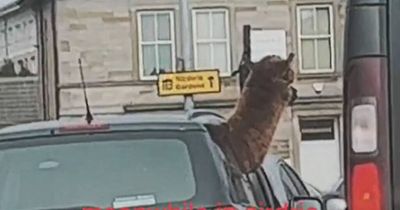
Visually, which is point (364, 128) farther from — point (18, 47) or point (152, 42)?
point (18, 47)

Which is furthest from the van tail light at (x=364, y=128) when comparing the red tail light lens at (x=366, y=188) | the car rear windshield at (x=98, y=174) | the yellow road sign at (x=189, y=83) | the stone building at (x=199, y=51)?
the stone building at (x=199, y=51)

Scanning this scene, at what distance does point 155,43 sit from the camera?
84.8ft

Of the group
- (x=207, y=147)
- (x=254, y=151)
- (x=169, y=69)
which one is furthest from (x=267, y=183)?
(x=169, y=69)

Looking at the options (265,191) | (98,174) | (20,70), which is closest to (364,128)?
(98,174)

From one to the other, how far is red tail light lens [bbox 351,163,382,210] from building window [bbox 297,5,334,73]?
22489 millimetres

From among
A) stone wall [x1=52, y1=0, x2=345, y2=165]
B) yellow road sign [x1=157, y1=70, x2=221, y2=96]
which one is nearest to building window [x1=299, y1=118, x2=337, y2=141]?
stone wall [x1=52, y1=0, x2=345, y2=165]

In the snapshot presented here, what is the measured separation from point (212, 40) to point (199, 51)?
0.44 meters

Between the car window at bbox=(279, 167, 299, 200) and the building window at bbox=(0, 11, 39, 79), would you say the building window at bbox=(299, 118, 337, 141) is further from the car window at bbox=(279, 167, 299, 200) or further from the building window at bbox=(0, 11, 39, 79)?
the car window at bbox=(279, 167, 299, 200)

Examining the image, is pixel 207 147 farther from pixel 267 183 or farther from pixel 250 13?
pixel 250 13

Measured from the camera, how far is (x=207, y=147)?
17.2 ft

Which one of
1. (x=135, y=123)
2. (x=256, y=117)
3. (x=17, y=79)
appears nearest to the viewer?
(x=135, y=123)

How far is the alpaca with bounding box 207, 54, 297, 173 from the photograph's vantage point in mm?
5957

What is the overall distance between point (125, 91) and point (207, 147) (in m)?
20.6

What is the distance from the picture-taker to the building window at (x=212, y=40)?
26.0m
